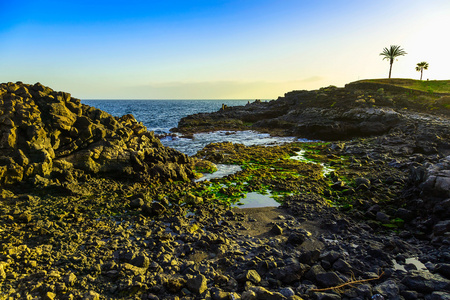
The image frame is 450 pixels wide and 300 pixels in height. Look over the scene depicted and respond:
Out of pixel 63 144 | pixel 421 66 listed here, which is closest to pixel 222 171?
pixel 63 144

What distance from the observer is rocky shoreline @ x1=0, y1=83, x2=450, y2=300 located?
6977 mm

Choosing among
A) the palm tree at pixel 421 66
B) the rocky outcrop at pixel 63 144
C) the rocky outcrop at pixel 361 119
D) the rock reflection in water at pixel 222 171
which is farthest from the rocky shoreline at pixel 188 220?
the palm tree at pixel 421 66

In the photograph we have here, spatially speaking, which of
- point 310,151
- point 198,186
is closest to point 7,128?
point 198,186

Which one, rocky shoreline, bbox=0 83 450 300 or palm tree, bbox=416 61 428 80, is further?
palm tree, bbox=416 61 428 80

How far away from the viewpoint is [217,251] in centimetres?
884

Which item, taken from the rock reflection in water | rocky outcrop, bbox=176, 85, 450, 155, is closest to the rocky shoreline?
the rock reflection in water

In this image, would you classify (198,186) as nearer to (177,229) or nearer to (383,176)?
(177,229)

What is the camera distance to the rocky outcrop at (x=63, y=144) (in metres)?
14.2

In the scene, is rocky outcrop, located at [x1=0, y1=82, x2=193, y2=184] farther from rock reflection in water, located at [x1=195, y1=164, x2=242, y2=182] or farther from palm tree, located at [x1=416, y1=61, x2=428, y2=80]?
palm tree, located at [x1=416, y1=61, x2=428, y2=80]

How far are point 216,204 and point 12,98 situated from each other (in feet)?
47.6

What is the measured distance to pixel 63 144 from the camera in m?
16.3

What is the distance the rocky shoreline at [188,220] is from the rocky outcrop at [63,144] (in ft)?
0.24

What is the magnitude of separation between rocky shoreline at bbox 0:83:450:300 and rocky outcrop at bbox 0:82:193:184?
7 cm

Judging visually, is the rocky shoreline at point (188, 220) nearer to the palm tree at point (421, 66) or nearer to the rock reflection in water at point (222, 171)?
the rock reflection in water at point (222, 171)
